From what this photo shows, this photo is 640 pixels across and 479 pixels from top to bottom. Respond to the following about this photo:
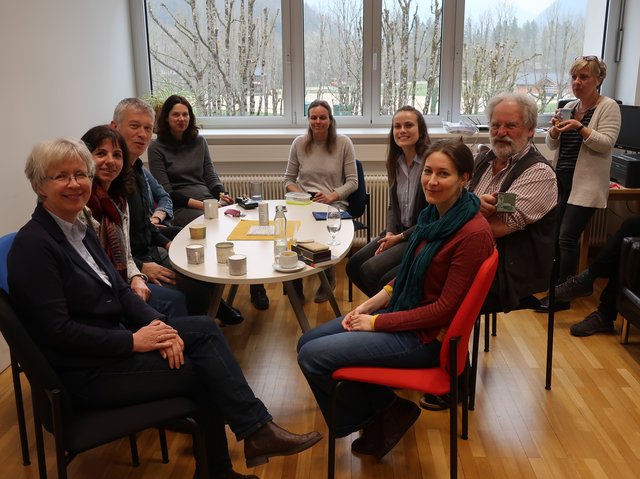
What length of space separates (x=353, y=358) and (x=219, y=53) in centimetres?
370

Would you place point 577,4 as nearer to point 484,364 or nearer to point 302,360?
point 484,364

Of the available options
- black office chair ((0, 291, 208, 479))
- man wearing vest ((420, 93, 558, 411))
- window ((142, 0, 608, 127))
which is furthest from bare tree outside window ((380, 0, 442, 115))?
Answer: black office chair ((0, 291, 208, 479))

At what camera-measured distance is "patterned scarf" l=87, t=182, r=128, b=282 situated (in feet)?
8.00

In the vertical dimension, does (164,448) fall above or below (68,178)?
below

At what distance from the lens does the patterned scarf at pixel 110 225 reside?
8.00 ft

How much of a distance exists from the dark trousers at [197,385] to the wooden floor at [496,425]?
299 mm

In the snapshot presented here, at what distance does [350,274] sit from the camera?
Answer: 3295 millimetres

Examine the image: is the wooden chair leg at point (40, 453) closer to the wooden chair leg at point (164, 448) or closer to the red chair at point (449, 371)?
the wooden chair leg at point (164, 448)

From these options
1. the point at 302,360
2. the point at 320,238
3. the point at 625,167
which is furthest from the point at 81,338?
the point at 625,167

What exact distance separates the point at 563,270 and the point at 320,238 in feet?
5.93

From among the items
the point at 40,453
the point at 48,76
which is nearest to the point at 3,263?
the point at 40,453

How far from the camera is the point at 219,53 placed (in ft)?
16.4

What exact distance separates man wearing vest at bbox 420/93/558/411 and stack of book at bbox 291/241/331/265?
66 cm

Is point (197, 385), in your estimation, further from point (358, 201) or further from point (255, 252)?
point (358, 201)
